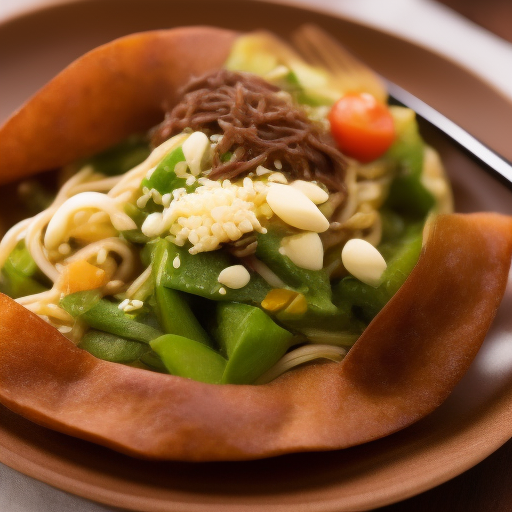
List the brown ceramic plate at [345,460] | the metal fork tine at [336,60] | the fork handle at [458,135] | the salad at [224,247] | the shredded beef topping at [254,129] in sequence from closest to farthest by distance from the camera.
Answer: the brown ceramic plate at [345,460], the salad at [224,247], the shredded beef topping at [254,129], the fork handle at [458,135], the metal fork tine at [336,60]

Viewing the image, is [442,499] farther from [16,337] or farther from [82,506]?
[16,337]

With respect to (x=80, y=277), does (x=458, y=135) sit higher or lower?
higher

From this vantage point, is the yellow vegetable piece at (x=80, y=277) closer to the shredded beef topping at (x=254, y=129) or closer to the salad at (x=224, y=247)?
the salad at (x=224, y=247)

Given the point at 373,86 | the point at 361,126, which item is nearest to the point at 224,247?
the point at 361,126

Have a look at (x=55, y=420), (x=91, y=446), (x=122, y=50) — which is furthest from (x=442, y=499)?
(x=122, y=50)

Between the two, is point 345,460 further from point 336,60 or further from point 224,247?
point 336,60

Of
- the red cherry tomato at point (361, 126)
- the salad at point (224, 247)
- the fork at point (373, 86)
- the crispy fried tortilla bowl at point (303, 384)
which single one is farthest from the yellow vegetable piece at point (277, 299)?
the fork at point (373, 86)

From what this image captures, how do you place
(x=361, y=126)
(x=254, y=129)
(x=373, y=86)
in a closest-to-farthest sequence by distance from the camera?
(x=254, y=129)
(x=361, y=126)
(x=373, y=86)
